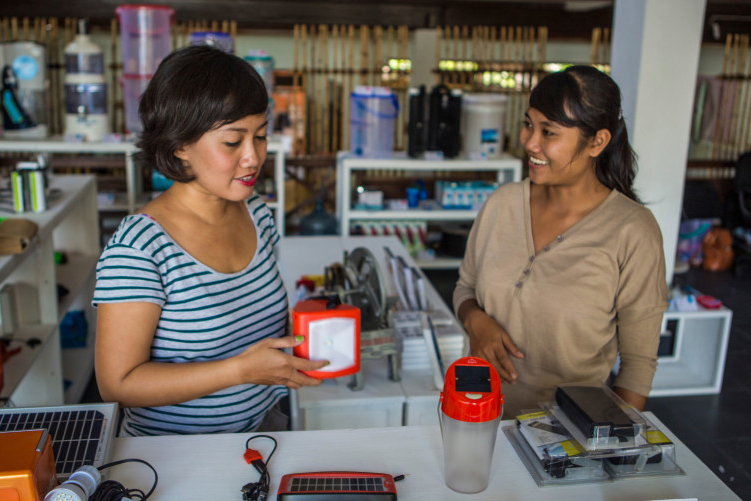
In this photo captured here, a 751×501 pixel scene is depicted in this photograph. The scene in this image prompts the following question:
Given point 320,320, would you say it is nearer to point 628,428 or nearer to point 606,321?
point 628,428

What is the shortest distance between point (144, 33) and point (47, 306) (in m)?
2.81

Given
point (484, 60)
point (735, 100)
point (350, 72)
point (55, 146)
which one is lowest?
point (55, 146)

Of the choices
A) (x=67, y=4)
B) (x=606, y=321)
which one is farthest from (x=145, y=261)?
(x=67, y=4)

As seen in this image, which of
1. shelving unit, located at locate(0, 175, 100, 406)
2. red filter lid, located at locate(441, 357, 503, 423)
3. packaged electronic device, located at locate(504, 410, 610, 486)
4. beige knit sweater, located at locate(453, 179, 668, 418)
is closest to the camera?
red filter lid, located at locate(441, 357, 503, 423)

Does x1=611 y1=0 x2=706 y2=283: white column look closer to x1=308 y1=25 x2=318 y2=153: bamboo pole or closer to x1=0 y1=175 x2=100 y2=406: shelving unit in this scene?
x1=0 y1=175 x2=100 y2=406: shelving unit

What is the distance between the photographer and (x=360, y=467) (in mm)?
1394

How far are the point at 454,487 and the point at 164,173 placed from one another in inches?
36.1

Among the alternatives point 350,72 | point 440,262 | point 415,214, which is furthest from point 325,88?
point 440,262

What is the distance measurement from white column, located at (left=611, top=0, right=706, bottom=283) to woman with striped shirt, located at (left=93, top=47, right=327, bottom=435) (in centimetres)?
271

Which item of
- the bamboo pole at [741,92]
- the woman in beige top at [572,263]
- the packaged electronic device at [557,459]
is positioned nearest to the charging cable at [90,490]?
the packaged electronic device at [557,459]

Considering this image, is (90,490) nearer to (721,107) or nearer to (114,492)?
(114,492)

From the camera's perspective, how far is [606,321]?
1.76 meters

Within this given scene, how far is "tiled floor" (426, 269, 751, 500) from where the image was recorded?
10.3ft

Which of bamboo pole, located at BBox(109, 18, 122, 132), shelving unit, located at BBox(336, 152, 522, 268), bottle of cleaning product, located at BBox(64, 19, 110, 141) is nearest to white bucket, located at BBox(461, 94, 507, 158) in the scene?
shelving unit, located at BBox(336, 152, 522, 268)
